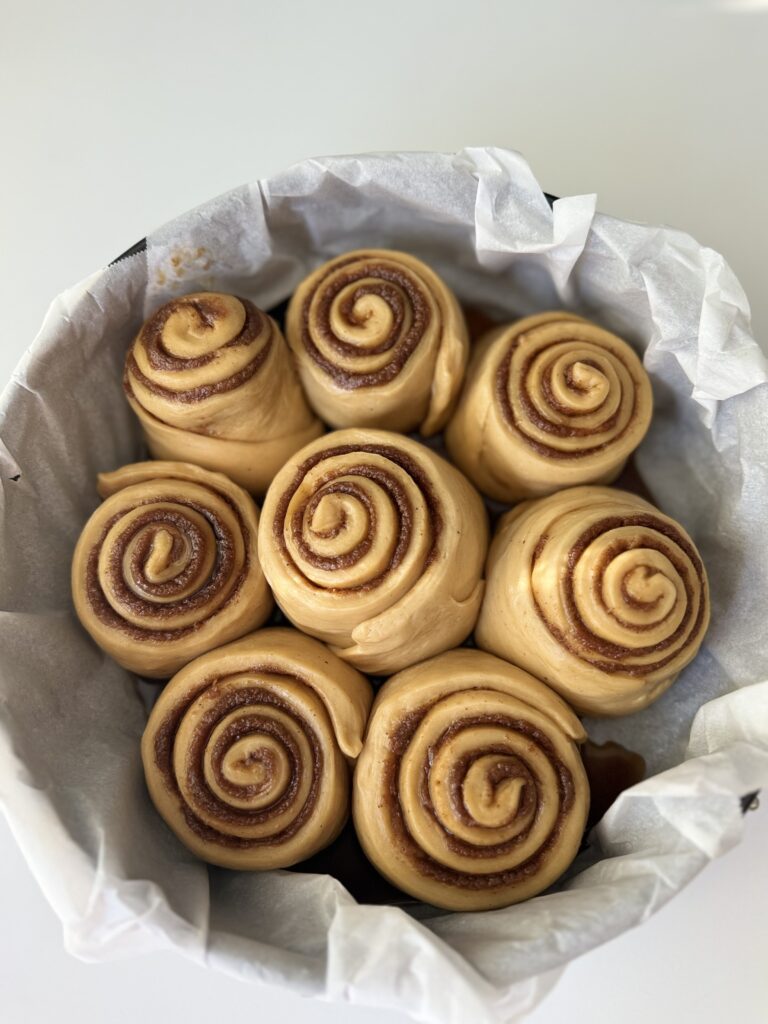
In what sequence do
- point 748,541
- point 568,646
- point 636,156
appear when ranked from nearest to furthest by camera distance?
point 568,646, point 748,541, point 636,156

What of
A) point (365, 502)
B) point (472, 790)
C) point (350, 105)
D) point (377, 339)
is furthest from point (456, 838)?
point (350, 105)

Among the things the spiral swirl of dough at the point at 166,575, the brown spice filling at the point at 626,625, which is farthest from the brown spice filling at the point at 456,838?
the spiral swirl of dough at the point at 166,575

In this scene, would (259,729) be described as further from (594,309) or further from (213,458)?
(594,309)

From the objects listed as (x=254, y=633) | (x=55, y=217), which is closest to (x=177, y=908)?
(x=254, y=633)

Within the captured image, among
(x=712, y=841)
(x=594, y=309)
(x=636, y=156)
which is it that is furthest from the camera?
(x=636, y=156)

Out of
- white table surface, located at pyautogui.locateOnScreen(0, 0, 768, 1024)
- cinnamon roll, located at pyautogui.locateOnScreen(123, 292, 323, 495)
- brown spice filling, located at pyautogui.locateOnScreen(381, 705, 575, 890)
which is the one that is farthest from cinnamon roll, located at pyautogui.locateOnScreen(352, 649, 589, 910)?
white table surface, located at pyautogui.locateOnScreen(0, 0, 768, 1024)

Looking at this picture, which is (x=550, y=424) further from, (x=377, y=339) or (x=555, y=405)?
(x=377, y=339)
